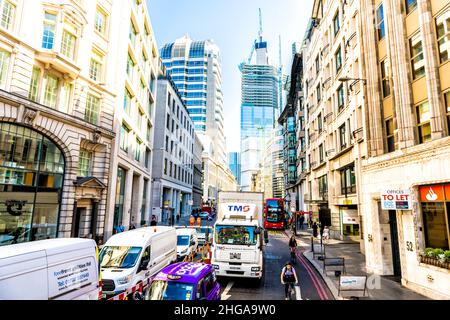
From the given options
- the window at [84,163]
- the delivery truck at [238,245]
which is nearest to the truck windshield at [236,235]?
the delivery truck at [238,245]

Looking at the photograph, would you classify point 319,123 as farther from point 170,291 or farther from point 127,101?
point 170,291

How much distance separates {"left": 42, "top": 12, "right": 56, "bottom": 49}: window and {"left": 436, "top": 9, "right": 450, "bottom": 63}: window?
2500 centimetres

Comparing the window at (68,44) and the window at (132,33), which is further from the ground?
the window at (132,33)

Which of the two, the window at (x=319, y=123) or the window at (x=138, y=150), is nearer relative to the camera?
the window at (x=138, y=150)

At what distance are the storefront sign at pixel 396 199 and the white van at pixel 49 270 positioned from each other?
13.7 metres

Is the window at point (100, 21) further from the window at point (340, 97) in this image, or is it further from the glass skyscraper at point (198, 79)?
the glass skyscraper at point (198, 79)

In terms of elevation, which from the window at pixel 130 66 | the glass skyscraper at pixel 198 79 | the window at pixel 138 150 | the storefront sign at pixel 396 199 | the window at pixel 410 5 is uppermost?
the glass skyscraper at pixel 198 79

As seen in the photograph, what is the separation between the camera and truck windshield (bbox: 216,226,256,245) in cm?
1441

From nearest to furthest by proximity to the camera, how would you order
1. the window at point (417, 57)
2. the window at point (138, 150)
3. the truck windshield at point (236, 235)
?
the window at point (417, 57)
the truck windshield at point (236, 235)
the window at point (138, 150)

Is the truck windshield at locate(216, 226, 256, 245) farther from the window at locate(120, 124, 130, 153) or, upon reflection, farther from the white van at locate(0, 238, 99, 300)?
the window at locate(120, 124, 130, 153)

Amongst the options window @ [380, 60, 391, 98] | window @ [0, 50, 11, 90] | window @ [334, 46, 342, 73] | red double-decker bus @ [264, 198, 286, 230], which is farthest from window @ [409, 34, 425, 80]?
red double-decker bus @ [264, 198, 286, 230]

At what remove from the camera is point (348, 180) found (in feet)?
93.6

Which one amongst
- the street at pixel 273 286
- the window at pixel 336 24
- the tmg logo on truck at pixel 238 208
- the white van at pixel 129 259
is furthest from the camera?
the window at pixel 336 24

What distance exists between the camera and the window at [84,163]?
23938mm
